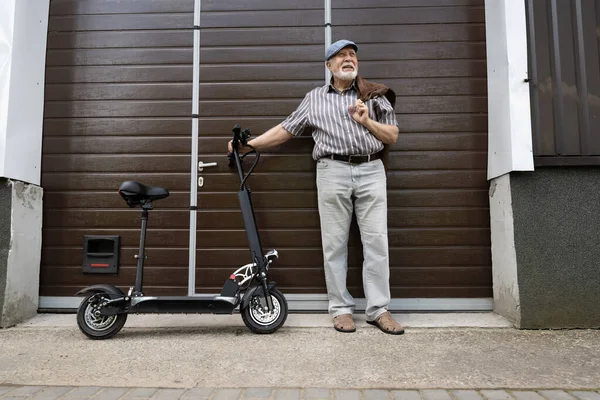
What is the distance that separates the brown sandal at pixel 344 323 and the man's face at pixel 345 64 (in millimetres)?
1886

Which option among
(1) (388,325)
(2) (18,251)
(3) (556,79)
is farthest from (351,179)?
(2) (18,251)

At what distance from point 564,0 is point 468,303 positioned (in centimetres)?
267

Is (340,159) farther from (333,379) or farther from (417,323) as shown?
(333,379)

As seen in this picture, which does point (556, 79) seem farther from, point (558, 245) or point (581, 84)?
point (558, 245)

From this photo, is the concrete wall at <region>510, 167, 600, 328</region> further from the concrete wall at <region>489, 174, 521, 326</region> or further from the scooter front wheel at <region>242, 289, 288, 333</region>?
the scooter front wheel at <region>242, 289, 288, 333</region>

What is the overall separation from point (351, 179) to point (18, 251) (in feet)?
9.32

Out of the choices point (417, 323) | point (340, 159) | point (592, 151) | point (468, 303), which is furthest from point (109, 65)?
point (592, 151)

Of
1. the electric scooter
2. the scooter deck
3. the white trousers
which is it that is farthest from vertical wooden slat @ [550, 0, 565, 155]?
the scooter deck

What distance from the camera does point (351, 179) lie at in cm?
338

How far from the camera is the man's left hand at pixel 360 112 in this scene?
3178 mm

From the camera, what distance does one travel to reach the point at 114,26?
Answer: 4047 mm

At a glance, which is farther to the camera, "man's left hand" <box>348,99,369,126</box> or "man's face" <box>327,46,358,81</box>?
"man's face" <box>327,46,358,81</box>

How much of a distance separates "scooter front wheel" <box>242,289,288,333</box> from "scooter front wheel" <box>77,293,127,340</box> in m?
0.93

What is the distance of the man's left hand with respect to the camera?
3.18m
